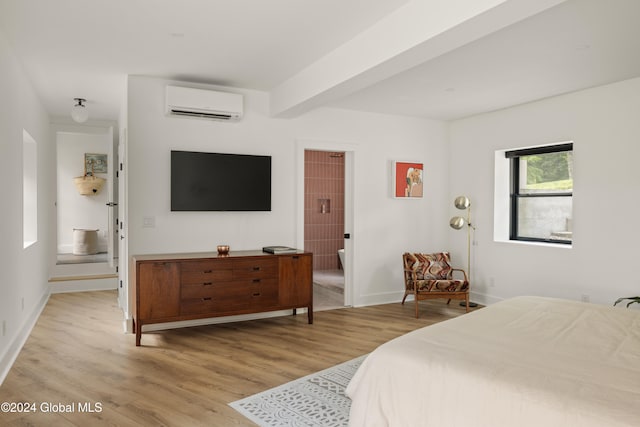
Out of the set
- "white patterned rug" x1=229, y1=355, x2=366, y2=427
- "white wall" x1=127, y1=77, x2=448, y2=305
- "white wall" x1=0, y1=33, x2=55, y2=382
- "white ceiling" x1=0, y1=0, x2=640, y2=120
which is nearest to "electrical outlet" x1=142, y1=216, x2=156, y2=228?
A: "white wall" x1=127, y1=77, x2=448, y2=305

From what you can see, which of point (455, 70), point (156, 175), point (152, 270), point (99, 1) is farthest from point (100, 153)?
point (455, 70)

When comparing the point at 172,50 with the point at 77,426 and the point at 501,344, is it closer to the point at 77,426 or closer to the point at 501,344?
the point at 77,426

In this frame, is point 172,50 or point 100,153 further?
point 100,153

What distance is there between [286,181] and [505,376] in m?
3.90

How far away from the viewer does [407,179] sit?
6.33 meters

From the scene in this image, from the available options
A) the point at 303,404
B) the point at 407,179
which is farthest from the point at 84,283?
the point at 303,404

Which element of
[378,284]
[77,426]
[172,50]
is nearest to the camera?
[77,426]

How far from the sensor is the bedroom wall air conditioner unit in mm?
4609

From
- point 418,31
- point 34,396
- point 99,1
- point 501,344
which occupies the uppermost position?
point 99,1

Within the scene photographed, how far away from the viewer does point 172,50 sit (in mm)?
3898

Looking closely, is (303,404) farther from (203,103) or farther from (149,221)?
(203,103)

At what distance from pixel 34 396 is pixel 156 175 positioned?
2.35m

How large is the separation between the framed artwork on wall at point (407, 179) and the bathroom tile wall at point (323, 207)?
95.6 inches

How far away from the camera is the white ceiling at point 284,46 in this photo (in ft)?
10.0
